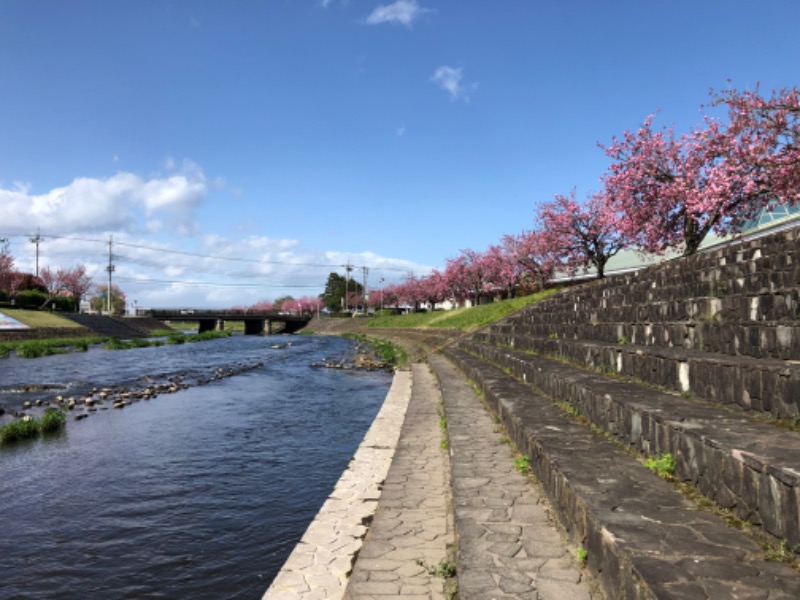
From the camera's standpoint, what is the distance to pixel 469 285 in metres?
65.4

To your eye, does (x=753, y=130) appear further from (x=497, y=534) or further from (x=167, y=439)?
(x=167, y=439)

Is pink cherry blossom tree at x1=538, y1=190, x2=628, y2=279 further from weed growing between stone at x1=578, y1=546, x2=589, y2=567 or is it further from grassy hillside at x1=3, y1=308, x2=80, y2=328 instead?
grassy hillside at x1=3, y1=308, x2=80, y2=328

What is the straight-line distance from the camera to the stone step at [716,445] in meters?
2.50

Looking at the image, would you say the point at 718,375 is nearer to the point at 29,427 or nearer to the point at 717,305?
the point at 717,305

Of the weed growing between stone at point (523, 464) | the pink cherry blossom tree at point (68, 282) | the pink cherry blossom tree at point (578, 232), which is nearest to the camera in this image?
the weed growing between stone at point (523, 464)

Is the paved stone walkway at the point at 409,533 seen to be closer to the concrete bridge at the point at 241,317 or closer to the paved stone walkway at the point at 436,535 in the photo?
the paved stone walkway at the point at 436,535

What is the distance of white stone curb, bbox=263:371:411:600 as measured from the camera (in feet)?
12.6

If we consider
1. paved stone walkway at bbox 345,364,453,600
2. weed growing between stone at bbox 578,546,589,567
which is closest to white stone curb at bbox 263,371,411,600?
paved stone walkway at bbox 345,364,453,600

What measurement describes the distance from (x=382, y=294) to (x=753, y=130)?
10075 cm

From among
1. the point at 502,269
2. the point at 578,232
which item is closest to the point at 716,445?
the point at 578,232

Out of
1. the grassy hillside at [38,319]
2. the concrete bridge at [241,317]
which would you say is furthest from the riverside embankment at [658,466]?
the concrete bridge at [241,317]

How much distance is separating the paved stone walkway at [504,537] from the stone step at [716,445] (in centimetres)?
97

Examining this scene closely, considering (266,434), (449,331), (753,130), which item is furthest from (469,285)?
(266,434)

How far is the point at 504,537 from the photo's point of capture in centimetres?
381
